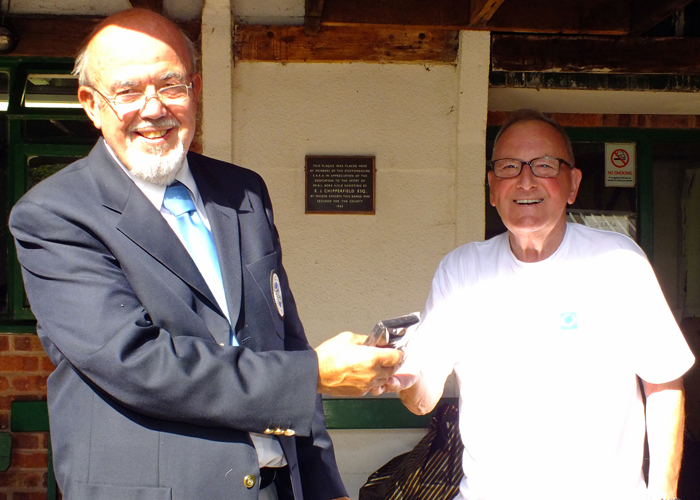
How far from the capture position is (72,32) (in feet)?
13.0

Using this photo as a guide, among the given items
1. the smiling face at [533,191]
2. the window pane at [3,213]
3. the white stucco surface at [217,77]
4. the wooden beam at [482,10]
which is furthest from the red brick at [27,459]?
the wooden beam at [482,10]

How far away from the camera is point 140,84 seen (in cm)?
181

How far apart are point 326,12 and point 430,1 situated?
60 centimetres

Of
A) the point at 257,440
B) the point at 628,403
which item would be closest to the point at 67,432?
the point at 257,440

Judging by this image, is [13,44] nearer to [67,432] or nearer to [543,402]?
[67,432]

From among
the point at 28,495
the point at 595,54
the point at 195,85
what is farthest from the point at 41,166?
the point at 595,54

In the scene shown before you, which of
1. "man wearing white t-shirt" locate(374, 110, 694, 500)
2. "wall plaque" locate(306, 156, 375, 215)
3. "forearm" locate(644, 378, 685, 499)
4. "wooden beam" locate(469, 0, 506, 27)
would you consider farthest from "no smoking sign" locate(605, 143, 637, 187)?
"forearm" locate(644, 378, 685, 499)

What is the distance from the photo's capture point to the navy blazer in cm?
152

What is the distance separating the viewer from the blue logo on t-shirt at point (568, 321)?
2128 millimetres

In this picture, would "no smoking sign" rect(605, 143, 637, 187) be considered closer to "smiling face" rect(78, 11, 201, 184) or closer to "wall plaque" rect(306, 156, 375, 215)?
"wall plaque" rect(306, 156, 375, 215)

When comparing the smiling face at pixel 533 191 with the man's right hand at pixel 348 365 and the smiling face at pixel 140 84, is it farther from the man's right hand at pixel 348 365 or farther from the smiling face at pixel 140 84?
the smiling face at pixel 140 84

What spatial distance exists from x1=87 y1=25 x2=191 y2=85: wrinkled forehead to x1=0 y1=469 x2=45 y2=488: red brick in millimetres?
3201

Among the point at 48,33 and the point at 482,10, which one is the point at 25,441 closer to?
the point at 48,33

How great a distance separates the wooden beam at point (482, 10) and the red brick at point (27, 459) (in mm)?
3694
